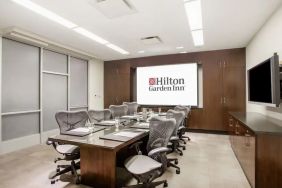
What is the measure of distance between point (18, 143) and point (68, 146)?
7.40 ft

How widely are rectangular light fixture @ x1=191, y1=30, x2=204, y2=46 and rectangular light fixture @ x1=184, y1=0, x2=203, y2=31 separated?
29cm

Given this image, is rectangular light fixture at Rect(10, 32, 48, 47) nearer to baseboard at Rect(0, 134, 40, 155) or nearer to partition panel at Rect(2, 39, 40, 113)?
partition panel at Rect(2, 39, 40, 113)

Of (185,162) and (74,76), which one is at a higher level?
(74,76)

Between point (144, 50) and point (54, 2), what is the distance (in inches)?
134

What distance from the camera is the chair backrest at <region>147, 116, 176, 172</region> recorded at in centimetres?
217

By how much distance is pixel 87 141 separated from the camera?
215 centimetres

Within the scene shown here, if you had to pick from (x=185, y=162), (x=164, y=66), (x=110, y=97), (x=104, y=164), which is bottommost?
(x=185, y=162)

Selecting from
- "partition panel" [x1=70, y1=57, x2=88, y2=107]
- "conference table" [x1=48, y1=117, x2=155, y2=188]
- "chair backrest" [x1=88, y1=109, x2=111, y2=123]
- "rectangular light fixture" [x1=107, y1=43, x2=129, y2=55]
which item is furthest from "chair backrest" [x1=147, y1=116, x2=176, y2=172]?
"partition panel" [x1=70, y1=57, x2=88, y2=107]

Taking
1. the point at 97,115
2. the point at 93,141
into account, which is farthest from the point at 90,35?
the point at 93,141

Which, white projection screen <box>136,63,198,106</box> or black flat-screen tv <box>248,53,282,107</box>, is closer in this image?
black flat-screen tv <box>248,53,282,107</box>

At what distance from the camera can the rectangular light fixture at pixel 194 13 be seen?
2.81m

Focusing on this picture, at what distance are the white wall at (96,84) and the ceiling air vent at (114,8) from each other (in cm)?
412

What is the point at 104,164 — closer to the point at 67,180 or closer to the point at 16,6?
the point at 67,180

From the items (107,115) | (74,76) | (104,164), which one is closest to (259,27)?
(107,115)
